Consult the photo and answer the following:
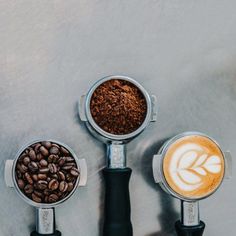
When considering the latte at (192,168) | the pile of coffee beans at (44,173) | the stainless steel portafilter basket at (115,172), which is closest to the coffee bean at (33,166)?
the pile of coffee beans at (44,173)

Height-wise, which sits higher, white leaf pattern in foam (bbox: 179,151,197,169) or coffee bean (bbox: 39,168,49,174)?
white leaf pattern in foam (bbox: 179,151,197,169)

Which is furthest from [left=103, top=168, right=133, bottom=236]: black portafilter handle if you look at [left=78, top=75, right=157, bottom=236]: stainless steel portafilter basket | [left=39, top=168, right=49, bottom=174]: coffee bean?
[left=39, top=168, right=49, bottom=174]: coffee bean

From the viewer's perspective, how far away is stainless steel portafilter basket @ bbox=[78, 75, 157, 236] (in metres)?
0.86

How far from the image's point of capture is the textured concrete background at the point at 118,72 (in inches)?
35.5

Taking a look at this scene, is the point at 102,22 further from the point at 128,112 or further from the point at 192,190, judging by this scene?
the point at 192,190

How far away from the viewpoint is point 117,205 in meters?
0.87

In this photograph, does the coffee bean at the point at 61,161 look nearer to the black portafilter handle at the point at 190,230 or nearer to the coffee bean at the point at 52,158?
the coffee bean at the point at 52,158

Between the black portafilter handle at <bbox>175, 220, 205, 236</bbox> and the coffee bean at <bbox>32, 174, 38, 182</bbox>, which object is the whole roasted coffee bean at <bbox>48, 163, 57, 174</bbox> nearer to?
the coffee bean at <bbox>32, 174, 38, 182</bbox>

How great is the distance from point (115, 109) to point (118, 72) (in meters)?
0.10

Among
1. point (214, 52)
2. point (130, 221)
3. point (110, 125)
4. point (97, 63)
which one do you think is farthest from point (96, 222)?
point (214, 52)

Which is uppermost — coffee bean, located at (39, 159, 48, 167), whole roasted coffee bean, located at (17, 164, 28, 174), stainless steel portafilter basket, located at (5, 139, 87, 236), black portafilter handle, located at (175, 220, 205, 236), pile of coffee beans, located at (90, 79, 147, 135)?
pile of coffee beans, located at (90, 79, 147, 135)

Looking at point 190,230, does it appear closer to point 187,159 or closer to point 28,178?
point 187,159

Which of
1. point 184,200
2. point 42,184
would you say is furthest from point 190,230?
point 42,184

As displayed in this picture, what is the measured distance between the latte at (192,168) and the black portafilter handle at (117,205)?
0.07 metres
